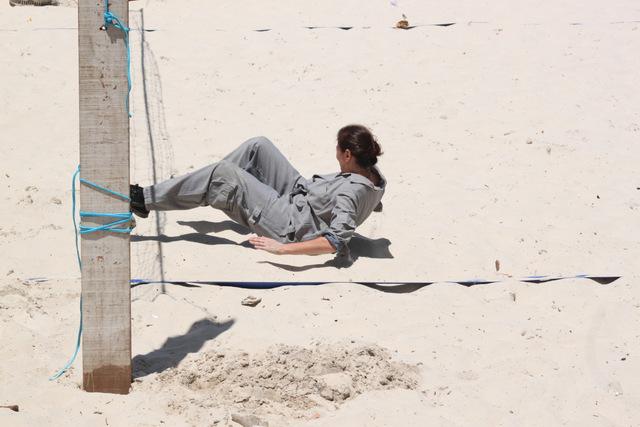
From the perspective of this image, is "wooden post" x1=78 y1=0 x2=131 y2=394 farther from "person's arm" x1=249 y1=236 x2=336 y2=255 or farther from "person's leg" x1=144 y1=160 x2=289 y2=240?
"person's leg" x1=144 y1=160 x2=289 y2=240

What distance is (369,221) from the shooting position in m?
5.62

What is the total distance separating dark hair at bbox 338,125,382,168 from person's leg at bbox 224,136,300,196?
493 mm

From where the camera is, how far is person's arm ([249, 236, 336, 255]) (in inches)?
187

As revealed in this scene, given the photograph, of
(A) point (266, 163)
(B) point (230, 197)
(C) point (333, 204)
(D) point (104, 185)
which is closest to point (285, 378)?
(D) point (104, 185)

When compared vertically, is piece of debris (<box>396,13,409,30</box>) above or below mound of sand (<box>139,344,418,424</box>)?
above

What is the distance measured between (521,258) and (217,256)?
1.81 m

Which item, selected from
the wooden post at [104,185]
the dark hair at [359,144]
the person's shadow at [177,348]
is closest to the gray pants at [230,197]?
the dark hair at [359,144]

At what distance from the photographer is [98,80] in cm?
330

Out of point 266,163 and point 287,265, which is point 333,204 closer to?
point 287,265

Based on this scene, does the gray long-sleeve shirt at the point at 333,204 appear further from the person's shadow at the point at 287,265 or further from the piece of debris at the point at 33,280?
the piece of debris at the point at 33,280

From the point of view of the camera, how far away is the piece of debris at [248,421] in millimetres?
3219

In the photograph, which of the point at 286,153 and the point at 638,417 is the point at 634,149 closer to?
the point at 286,153

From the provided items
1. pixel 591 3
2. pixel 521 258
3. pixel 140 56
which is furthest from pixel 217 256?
pixel 591 3

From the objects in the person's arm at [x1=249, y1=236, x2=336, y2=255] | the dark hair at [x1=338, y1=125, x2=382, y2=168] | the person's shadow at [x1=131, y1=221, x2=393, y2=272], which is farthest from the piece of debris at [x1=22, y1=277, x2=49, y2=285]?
the dark hair at [x1=338, y1=125, x2=382, y2=168]
